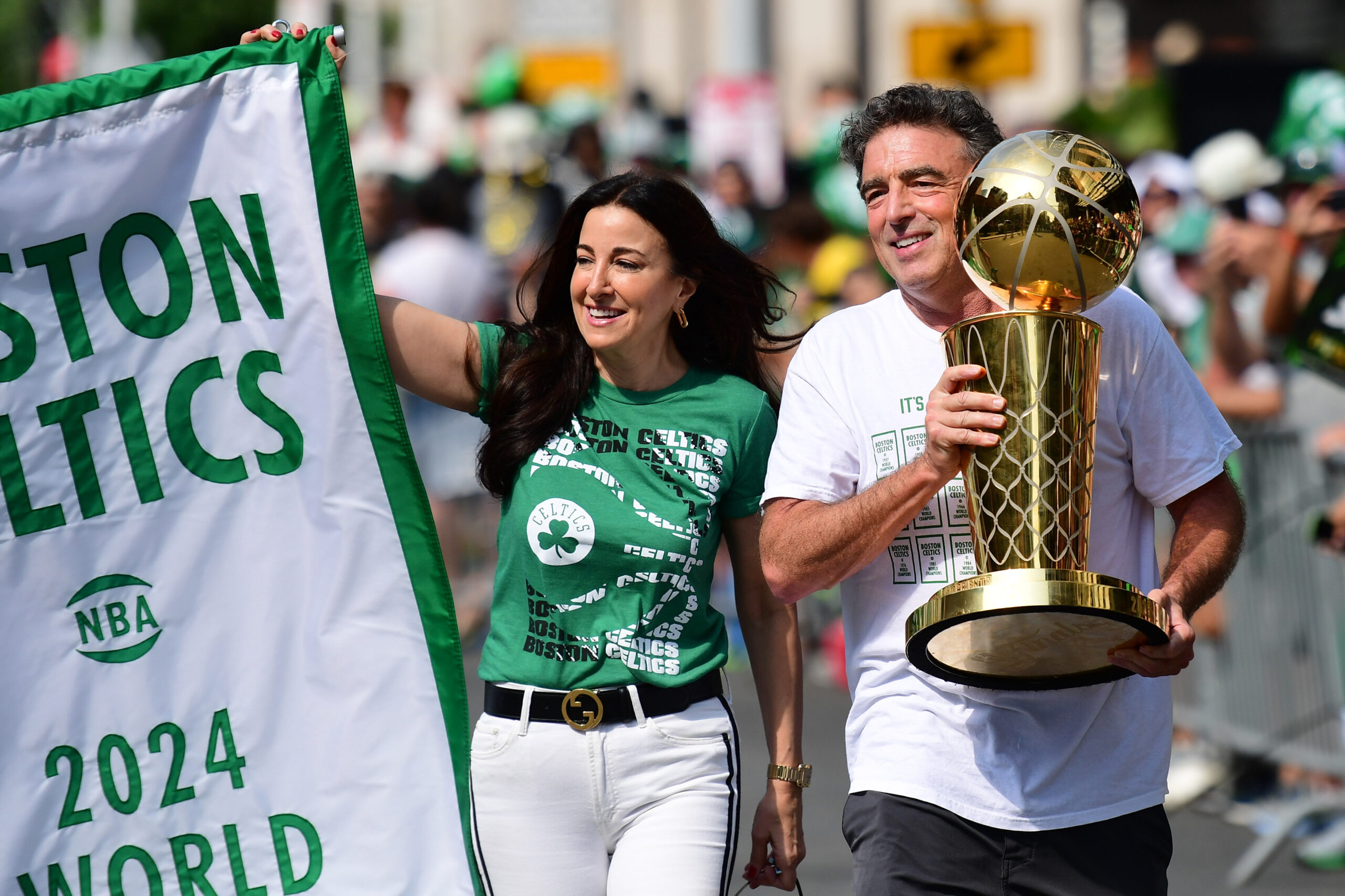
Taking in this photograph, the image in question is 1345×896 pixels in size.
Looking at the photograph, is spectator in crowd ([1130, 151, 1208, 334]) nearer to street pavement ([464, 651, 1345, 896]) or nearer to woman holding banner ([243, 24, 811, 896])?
street pavement ([464, 651, 1345, 896])

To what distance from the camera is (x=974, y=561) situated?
10.7 ft

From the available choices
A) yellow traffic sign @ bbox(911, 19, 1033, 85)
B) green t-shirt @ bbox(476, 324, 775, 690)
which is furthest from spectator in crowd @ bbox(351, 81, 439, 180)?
green t-shirt @ bbox(476, 324, 775, 690)

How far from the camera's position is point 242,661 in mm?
3881

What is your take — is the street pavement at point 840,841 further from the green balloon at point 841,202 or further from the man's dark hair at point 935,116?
the green balloon at point 841,202

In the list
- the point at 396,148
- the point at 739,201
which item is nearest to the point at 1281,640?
the point at 739,201

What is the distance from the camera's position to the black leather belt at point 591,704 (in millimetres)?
3568

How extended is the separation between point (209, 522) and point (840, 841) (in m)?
3.61

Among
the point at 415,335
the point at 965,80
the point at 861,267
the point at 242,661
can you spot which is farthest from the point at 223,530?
the point at 965,80

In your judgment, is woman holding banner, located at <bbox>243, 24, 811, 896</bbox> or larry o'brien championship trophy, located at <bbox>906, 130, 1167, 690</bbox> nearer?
larry o'brien championship trophy, located at <bbox>906, 130, 1167, 690</bbox>

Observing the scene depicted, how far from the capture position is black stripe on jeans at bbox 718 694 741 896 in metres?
3.64

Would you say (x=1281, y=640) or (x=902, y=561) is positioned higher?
(x=902, y=561)

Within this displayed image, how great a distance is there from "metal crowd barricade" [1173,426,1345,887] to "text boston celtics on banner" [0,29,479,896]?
3798 mm

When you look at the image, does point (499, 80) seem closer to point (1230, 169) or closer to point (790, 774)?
point (1230, 169)

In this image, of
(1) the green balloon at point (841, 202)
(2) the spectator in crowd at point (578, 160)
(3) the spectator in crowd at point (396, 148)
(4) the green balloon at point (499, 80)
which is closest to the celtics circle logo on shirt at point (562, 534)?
(1) the green balloon at point (841, 202)
